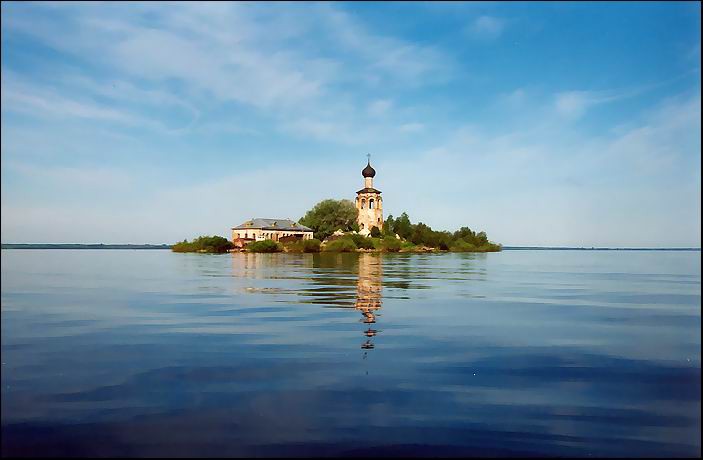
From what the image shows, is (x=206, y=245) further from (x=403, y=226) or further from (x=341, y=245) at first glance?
(x=403, y=226)

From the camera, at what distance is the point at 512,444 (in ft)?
21.3

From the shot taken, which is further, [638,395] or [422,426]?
[638,395]

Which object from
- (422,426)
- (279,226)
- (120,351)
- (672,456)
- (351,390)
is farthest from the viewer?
(279,226)

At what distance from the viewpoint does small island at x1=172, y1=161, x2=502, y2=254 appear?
395ft

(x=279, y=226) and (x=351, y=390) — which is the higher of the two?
(x=279, y=226)

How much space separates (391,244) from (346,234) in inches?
450

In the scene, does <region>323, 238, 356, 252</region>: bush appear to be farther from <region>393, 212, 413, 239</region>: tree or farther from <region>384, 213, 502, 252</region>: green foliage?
<region>393, 212, 413, 239</region>: tree

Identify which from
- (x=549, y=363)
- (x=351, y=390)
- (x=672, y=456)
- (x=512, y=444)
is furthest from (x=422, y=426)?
(x=549, y=363)

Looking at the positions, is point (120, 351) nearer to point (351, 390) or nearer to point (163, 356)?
point (163, 356)

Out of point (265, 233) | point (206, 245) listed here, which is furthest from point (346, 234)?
point (206, 245)

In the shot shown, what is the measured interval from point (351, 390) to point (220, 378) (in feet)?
7.98

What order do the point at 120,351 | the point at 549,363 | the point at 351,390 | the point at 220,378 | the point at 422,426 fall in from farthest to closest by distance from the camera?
the point at 120,351 → the point at 549,363 → the point at 220,378 → the point at 351,390 → the point at 422,426

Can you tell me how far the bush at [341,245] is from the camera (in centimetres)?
11656

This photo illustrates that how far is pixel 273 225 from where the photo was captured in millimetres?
137250
